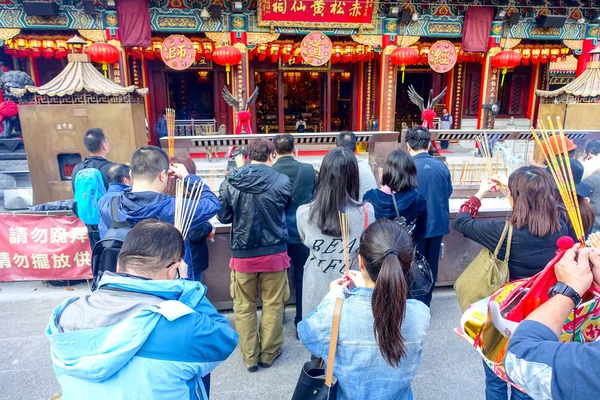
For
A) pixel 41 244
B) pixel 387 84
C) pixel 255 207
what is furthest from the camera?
pixel 387 84

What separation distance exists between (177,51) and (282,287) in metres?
6.67

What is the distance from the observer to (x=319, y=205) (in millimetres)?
2107

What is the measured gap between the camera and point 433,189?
2.90 meters

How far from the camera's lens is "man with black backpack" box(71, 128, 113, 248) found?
2920 mm

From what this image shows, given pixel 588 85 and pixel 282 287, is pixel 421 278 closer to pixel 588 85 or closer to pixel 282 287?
pixel 282 287

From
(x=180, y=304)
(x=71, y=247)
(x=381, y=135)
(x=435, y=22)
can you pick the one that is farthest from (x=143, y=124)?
(x=435, y=22)

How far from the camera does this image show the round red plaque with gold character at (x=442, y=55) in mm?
8523

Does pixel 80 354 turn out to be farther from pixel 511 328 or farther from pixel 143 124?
pixel 143 124

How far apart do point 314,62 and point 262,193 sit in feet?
21.8

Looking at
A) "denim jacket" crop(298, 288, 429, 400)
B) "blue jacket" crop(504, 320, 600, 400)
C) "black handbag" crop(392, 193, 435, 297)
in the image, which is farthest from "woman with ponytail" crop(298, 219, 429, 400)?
"black handbag" crop(392, 193, 435, 297)

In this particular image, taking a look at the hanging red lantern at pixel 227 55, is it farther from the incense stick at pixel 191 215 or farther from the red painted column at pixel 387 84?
the incense stick at pixel 191 215

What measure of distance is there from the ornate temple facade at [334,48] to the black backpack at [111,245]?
24.3ft

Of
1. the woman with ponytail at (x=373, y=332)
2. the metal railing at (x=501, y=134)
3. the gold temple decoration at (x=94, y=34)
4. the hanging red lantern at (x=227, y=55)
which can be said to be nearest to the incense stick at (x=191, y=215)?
the woman with ponytail at (x=373, y=332)

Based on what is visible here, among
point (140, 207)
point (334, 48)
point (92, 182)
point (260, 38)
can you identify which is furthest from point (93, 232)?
point (334, 48)
